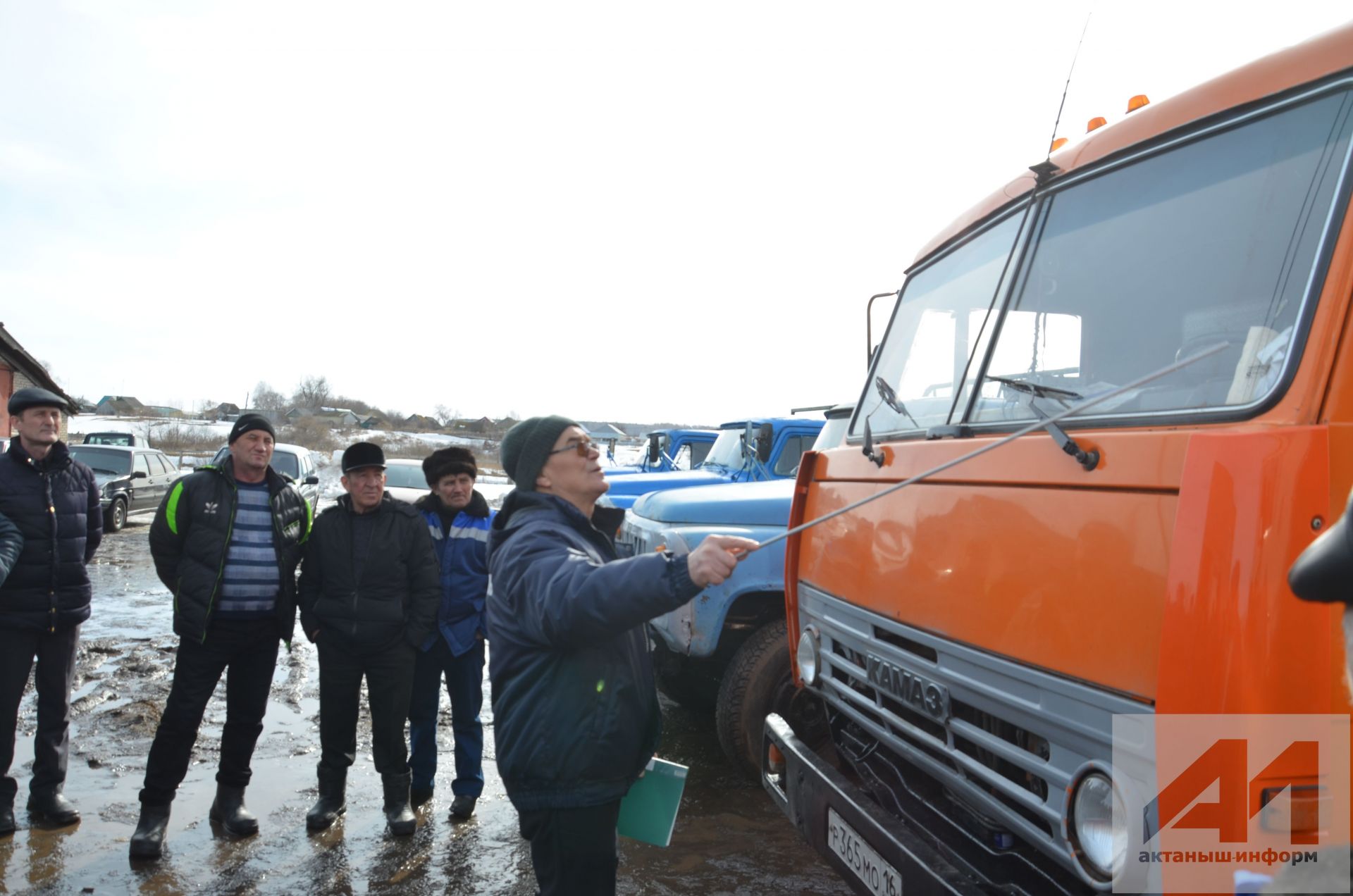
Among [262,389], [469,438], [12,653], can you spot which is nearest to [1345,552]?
[12,653]

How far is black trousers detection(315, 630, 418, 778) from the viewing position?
4.16 metres

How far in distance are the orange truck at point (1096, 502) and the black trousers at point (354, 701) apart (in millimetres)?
2099

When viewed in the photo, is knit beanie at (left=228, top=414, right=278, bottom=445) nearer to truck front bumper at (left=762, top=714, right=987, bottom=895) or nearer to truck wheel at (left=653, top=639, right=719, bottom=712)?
truck wheel at (left=653, top=639, right=719, bottom=712)

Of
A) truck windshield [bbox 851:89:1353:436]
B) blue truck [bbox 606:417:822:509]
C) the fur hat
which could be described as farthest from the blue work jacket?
blue truck [bbox 606:417:822:509]

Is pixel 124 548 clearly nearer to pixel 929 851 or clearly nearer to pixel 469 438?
pixel 929 851

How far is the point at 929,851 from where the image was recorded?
7.30 ft

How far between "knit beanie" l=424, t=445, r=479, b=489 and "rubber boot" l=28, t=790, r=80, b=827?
2208mm

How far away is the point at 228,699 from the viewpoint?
4051 mm

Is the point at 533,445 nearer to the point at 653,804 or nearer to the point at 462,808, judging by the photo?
the point at 653,804

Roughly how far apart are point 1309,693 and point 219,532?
4.11 m

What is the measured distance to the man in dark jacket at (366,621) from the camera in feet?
13.6

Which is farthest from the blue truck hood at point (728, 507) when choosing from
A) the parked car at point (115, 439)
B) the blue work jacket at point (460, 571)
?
the parked car at point (115, 439)

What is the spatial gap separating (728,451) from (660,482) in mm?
911

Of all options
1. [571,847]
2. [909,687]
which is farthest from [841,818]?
[571,847]
